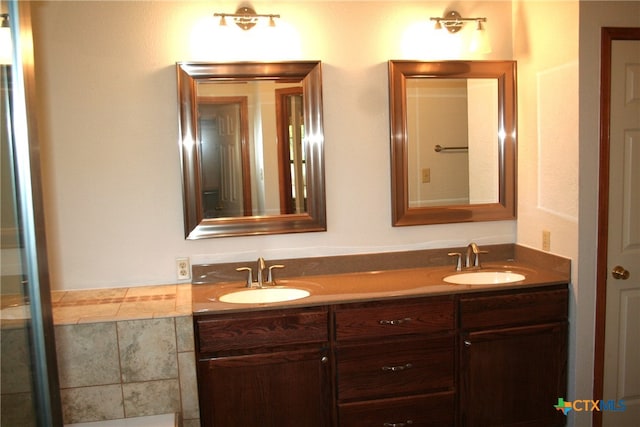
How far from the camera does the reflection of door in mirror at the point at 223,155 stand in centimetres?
246

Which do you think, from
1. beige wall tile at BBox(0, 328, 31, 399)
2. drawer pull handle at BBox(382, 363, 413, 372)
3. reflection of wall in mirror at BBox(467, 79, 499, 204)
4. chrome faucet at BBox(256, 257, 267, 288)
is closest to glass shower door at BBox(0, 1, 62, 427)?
beige wall tile at BBox(0, 328, 31, 399)

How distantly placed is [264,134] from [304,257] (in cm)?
64

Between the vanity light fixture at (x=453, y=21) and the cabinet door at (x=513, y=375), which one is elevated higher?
the vanity light fixture at (x=453, y=21)

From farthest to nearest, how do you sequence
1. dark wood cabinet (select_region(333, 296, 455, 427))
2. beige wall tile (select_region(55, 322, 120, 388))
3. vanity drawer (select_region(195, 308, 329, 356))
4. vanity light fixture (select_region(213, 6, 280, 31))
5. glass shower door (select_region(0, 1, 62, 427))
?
vanity light fixture (select_region(213, 6, 280, 31)), dark wood cabinet (select_region(333, 296, 455, 427)), vanity drawer (select_region(195, 308, 329, 356)), beige wall tile (select_region(55, 322, 120, 388)), glass shower door (select_region(0, 1, 62, 427))

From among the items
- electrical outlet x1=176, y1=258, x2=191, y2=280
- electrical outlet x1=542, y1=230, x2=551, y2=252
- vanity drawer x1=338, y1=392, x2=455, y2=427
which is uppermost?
electrical outlet x1=542, y1=230, x2=551, y2=252

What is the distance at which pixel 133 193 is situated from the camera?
2.47 meters

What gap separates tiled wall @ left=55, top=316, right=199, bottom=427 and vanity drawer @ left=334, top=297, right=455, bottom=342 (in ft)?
2.08

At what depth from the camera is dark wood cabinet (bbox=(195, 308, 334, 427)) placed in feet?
6.91

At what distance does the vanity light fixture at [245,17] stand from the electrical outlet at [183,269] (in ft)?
3.67

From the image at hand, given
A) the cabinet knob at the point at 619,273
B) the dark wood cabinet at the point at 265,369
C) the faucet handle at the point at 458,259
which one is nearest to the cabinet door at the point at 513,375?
the cabinet knob at the point at 619,273

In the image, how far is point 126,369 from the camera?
6.63 ft

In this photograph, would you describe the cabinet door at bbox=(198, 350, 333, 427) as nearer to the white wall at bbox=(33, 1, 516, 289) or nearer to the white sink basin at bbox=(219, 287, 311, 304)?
the white sink basin at bbox=(219, 287, 311, 304)

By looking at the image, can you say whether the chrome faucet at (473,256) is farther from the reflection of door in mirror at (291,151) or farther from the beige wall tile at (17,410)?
the beige wall tile at (17,410)

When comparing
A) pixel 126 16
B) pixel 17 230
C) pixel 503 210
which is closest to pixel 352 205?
pixel 503 210
